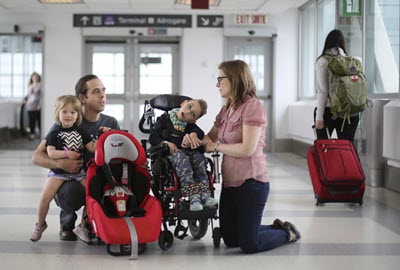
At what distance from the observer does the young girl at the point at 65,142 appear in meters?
4.10

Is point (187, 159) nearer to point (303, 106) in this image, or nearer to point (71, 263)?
point (71, 263)

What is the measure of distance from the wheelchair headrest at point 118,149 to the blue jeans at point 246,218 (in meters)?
0.57

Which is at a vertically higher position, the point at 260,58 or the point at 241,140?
the point at 260,58

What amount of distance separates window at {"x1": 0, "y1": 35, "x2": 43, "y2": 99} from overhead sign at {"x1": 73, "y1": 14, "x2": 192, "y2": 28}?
2.06m

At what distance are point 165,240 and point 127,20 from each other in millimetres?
9495

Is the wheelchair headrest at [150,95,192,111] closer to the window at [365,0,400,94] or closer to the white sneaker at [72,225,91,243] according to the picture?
the white sneaker at [72,225,91,243]

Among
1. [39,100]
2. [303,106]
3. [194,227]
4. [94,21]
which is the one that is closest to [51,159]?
[194,227]

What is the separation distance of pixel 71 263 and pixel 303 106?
27.8 feet

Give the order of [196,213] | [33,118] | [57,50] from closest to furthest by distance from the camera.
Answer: [196,213] < [57,50] < [33,118]

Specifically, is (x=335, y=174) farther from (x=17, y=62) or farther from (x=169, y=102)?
(x=17, y=62)

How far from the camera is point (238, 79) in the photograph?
3943 mm

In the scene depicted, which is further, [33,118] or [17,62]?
[17,62]

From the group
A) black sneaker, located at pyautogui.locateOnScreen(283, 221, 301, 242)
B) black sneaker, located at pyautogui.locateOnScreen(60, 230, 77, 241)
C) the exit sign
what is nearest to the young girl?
black sneaker, located at pyautogui.locateOnScreen(60, 230, 77, 241)

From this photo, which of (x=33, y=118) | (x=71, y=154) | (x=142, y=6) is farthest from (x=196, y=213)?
(x=33, y=118)
